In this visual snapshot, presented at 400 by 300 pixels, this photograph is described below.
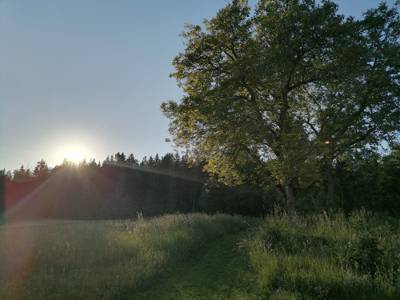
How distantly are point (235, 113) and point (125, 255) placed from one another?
32.2 ft

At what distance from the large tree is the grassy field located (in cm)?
616

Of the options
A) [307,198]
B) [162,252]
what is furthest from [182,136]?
[307,198]

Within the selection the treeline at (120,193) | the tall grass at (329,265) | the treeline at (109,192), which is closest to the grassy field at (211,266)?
the tall grass at (329,265)

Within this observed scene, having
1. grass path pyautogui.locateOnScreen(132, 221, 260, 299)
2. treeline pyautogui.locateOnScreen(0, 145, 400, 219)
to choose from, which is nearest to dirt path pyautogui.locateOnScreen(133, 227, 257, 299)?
grass path pyautogui.locateOnScreen(132, 221, 260, 299)

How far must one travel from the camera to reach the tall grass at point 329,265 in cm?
552

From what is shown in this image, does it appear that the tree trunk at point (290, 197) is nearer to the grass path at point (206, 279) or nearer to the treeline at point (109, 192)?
the grass path at point (206, 279)

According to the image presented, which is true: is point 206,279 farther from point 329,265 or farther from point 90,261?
point 90,261

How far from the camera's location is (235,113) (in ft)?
57.3

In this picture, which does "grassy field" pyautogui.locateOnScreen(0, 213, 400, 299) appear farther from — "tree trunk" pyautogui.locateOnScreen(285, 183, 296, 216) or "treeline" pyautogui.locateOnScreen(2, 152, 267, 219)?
"treeline" pyautogui.locateOnScreen(2, 152, 267, 219)

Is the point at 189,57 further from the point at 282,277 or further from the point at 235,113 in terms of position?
the point at 282,277

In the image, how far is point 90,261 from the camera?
9.19 m

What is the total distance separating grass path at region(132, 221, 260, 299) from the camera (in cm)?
668

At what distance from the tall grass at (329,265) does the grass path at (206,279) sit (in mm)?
421

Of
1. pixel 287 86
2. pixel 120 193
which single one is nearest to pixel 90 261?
pixel 287 86
